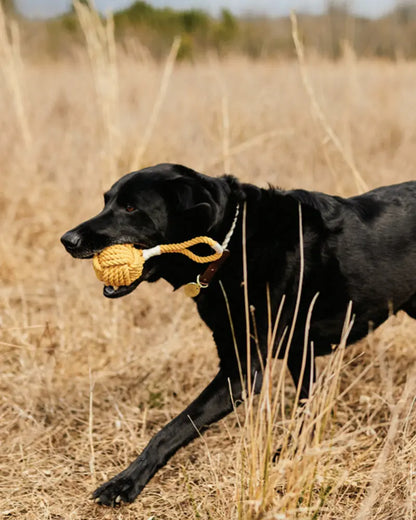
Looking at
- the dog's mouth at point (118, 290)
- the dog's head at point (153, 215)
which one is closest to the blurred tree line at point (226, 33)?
the dog's head at point (153, 215)

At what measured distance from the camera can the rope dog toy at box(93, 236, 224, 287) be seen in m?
2.32

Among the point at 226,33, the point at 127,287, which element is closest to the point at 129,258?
the point at 127,287

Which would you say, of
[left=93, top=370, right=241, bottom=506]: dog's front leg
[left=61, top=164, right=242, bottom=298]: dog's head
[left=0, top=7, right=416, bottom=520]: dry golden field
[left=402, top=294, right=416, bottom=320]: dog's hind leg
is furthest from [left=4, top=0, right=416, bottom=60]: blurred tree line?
[left=93, top=370, right=241, bottom=506]: dog's front leg

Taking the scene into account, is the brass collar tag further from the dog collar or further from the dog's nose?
the dog's nose

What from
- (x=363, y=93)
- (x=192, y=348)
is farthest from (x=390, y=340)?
(x=363, y=93)

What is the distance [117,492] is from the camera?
90.2 inches

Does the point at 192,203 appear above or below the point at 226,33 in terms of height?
below

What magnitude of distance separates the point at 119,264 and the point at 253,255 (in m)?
0.55

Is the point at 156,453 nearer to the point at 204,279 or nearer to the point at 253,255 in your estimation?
the point at 204,279

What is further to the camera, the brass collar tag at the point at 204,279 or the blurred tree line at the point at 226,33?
the blurred tree line at the point at 226,33

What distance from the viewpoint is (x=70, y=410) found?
296 centimetres

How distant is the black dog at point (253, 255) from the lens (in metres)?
2.38

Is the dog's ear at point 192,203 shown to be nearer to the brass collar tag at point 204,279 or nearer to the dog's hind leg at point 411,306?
the brass collar tag at point 204,279

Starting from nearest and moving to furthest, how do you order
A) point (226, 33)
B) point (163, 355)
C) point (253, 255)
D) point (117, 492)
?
point (117, 492), point (253, 255), point (163, 355), point (226, 33)
